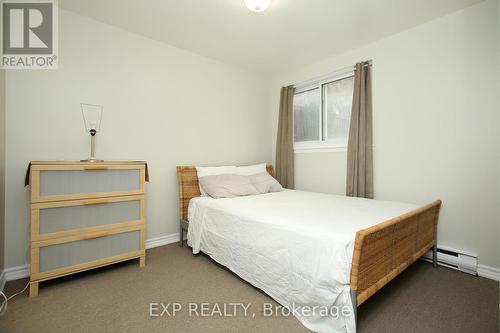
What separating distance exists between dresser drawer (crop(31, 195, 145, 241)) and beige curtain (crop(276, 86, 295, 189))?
2.06 m

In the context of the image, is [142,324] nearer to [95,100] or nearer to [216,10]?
[95,100]

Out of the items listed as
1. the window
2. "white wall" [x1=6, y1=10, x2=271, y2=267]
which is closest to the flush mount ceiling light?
"white wall" [x1=6, y1=10, x2=271, y2=267]

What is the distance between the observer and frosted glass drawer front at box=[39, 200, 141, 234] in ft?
5.73

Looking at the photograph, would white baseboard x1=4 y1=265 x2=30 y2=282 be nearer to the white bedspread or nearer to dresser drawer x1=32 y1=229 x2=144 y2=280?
dresser drawer x1=32 y1=229 x2=144 y2=280

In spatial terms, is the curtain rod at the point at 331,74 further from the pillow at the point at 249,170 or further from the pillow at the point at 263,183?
the pillow at the point at 263,183

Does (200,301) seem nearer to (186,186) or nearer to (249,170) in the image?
(186,186)

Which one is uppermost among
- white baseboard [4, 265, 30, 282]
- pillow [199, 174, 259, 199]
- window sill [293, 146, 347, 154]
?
window sill [293, 146, 347, 154]

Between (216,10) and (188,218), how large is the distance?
2095 millimetres

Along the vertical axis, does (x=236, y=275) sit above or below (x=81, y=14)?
below

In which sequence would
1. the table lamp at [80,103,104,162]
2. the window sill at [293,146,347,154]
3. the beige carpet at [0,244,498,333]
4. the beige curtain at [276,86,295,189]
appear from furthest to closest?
the beige curtain at [276,86,295,189], the window sill at [293,146,347,154], the table lamp at [80,103,104,162], the beige carpet at [0,244,498,333]

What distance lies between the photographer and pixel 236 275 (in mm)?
2021

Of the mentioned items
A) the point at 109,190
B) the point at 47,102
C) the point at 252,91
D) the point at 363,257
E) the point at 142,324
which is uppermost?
the point at 252,91

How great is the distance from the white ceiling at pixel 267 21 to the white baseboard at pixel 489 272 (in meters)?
2.24

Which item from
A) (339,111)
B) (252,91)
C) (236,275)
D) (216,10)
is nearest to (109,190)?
(236,275)
